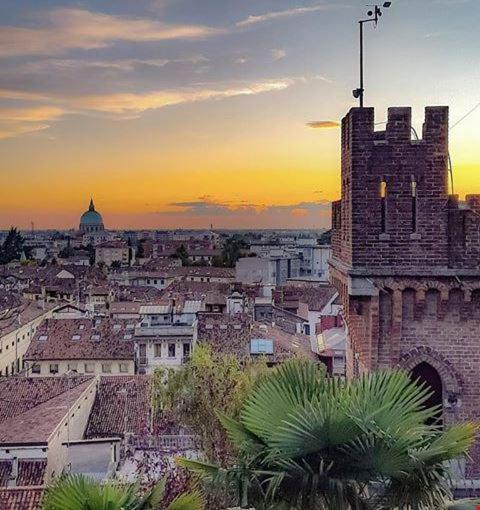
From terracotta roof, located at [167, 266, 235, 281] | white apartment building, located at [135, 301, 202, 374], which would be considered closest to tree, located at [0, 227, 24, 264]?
terracotta roof, located at [167, 266, 235, 281]

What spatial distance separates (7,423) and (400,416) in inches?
866

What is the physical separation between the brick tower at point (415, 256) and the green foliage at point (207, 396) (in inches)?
246

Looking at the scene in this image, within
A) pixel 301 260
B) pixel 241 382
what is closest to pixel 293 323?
pixel 241 382

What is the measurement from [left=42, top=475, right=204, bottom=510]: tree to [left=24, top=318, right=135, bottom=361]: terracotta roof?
1595 inches

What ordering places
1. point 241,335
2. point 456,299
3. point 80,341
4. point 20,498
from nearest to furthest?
point 456,299 < point 20,498 < point 241,335 < point 80,341

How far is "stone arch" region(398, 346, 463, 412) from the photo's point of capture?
11469 millimetres

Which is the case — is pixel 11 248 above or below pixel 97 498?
above

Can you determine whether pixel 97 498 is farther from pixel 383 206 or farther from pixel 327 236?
pixel 327 236

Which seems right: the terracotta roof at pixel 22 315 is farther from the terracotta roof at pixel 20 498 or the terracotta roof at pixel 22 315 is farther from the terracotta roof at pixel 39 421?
the terracotta roof at pixel 20 498

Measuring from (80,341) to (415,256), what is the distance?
4096cm

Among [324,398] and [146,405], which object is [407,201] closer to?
[324,398]

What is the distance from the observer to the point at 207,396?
769 inches

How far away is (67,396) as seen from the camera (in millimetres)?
29938

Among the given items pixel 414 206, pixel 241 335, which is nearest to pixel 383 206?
pixel 414 206
